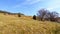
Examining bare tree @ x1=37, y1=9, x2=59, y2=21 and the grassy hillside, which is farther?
bare tree @ x1=37, y1=9, x2=59, y2=21

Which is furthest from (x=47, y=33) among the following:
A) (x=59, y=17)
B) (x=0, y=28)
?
(x=59, y=17)

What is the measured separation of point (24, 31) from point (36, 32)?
174 cm

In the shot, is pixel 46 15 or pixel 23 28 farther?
pixel 46 15

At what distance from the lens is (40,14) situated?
189ft

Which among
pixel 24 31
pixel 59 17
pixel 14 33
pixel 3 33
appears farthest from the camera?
pixel 59 17

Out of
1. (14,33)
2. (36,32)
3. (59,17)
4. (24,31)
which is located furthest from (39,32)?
(59,17)

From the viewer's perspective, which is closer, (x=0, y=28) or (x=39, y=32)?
(x=0, y=28)

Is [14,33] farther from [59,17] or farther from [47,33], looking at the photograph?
[59,17]

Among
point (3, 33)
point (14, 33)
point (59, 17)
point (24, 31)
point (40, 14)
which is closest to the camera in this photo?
point (3, 33)

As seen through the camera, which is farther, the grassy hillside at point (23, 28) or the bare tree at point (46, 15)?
the bare tree at point (46, 15)

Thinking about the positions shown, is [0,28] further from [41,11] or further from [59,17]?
[59,17]

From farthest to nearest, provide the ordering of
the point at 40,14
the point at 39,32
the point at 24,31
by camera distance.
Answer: the point at 40,14
the point at 39,32
the point at 24,31

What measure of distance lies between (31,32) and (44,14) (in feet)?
134

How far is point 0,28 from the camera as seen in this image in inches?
656
